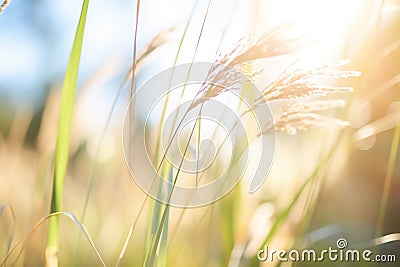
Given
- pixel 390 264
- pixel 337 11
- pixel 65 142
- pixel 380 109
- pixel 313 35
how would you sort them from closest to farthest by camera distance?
1. pixel 65 142
2. pixel 313 35
3. pixel 337 11
4. pixel 390 264
5. pixel 380 109

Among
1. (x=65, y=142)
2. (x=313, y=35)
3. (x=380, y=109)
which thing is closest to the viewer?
(x=65, y=142)

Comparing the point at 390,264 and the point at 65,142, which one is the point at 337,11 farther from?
the point at 390,264

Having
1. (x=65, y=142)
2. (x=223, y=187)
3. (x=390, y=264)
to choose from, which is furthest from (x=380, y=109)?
(x=65, y=142)

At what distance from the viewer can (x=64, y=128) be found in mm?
463

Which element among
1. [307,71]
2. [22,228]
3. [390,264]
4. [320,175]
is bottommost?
[390,264]

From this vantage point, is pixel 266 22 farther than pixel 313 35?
Yes

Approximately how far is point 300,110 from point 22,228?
0.59m

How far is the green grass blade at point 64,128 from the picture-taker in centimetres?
46

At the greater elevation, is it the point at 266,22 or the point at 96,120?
the point at 266,22

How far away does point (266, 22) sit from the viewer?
723 mm

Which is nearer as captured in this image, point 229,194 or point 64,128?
point 64,128

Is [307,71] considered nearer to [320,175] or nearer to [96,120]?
[320,175]

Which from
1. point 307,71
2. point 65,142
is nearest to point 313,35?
point 307,71

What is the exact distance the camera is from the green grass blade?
46cm
